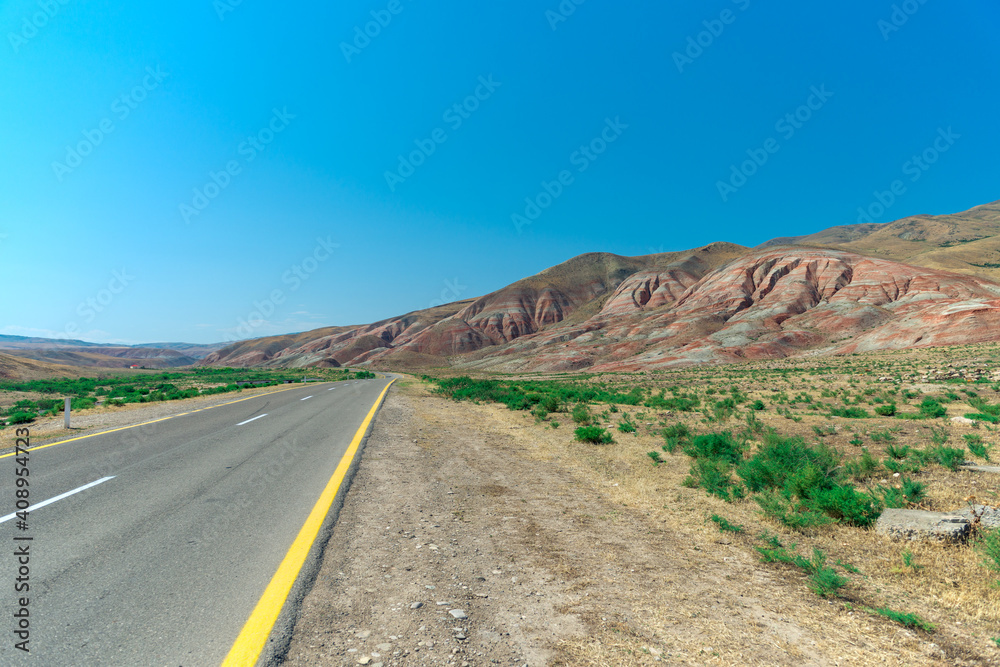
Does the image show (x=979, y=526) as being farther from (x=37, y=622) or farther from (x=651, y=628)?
(x=37, y=622)

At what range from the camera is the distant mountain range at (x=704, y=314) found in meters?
69.1

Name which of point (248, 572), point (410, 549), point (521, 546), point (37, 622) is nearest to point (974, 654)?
point (521, 546)

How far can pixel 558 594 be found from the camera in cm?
393

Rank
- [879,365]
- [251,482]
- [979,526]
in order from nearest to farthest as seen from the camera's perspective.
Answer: [979,526], [251,482], [879,365]

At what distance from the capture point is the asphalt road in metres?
3.15

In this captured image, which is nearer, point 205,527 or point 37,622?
point 37,622

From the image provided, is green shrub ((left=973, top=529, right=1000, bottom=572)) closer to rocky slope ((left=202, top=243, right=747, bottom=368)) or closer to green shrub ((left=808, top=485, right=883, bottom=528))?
green shrub ((left=808, top=485, right=883, bottom=528))

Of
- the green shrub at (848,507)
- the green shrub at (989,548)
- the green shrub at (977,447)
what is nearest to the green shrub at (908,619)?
the green shrub at (989,548)

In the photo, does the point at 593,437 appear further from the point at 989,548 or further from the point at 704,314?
the point at 704,314

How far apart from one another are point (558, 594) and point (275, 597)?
2.36 metres

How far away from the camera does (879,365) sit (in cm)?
4169

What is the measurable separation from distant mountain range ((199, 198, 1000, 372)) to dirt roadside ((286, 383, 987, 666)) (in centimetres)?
6868

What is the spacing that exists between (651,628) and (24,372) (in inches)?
4292

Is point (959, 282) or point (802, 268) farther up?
point (802, 268)
